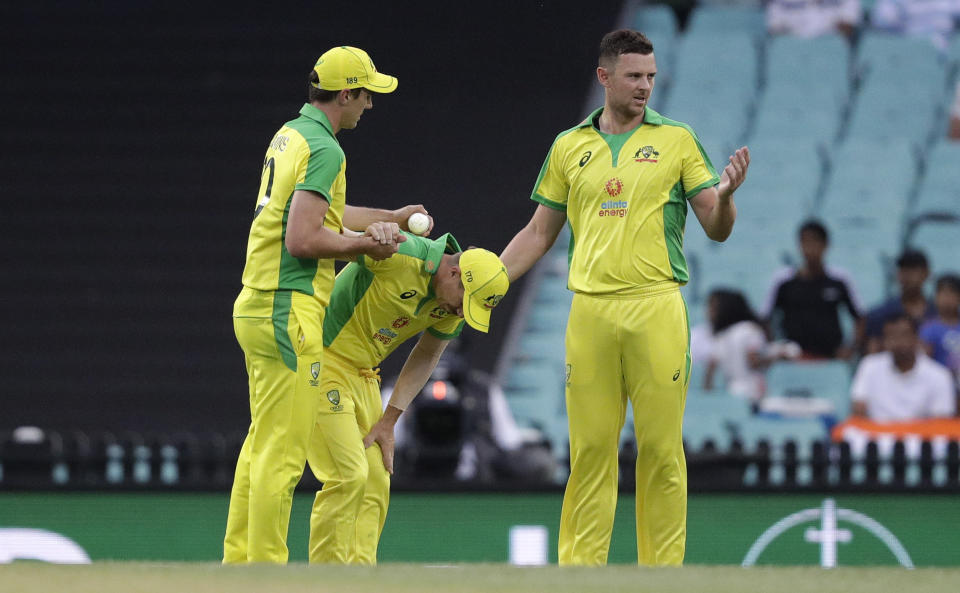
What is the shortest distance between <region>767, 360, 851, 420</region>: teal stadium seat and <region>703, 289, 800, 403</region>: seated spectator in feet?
0.36

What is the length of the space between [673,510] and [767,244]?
24.0ft

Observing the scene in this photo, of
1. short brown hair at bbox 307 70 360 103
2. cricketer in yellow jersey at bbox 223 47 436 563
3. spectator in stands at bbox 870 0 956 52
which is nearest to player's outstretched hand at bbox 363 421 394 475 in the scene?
cricketer in yellow jersey at bbox 223 47 436 563

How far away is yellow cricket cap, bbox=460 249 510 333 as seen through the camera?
5.44 m

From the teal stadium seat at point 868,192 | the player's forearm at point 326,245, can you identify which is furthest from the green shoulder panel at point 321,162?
the teal stadium seat at point 868,192

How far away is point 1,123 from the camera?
1378 centimetres

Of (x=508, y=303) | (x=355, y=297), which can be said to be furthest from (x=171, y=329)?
(x=355, y=297)

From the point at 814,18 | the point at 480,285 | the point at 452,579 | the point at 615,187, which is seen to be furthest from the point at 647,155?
the point at 814,18

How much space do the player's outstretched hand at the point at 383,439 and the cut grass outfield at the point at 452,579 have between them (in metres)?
1.95

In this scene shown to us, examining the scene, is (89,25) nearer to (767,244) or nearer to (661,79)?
(661,79)

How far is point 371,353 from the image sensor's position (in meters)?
5.77

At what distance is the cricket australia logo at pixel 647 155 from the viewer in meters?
5.32

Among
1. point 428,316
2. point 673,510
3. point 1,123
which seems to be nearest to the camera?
point 673,510

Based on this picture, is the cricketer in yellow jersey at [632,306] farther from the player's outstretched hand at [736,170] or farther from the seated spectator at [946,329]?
the seated spectator at [946,329]

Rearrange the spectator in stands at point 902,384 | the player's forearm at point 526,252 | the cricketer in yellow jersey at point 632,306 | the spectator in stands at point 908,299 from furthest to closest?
the spectator in stands at point 908,299 < the spectator in stands at point 902,384 < the player's forearm at point 526,252 < the cricketer in yellow jersey at point 632,306
